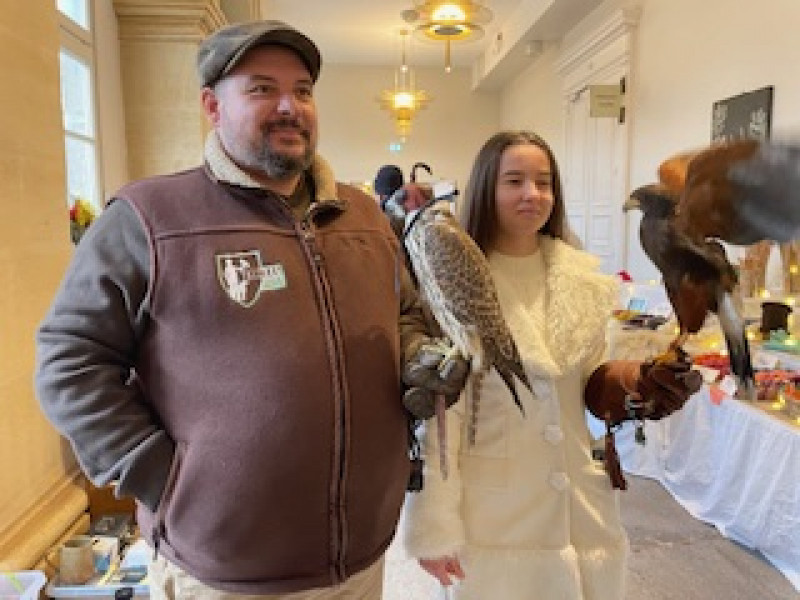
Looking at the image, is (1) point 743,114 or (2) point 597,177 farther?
(2) point 597,177

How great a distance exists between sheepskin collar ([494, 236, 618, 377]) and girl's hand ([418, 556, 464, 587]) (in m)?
0.42

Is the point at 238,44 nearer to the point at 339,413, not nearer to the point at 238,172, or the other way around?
the point at 238,172

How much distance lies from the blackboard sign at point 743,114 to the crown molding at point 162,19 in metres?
3.04

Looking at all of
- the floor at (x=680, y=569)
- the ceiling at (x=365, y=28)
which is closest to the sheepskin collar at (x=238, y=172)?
the floor at (x=680, y=569)

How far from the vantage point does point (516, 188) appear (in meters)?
1.37

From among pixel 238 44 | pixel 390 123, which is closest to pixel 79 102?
pixel 238 44

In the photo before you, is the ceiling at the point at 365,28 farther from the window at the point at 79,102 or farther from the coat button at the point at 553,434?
the coat button at the point at 553,434

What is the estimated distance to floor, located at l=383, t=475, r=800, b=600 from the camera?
2.50 meters

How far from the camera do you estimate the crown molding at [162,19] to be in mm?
3582

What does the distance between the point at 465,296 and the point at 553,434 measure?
1.26 ft

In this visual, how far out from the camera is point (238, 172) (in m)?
1.18

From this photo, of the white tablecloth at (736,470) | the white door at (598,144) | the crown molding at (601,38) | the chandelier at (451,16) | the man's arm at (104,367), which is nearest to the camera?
the man's arm at (104,367)

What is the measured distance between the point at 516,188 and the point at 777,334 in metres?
2.11

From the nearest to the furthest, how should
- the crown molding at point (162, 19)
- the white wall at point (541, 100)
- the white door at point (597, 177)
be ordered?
1. the crown molding at point (162, 19)
2. the white door at point (597, 177)
3. the white wall at point (541, 100)
